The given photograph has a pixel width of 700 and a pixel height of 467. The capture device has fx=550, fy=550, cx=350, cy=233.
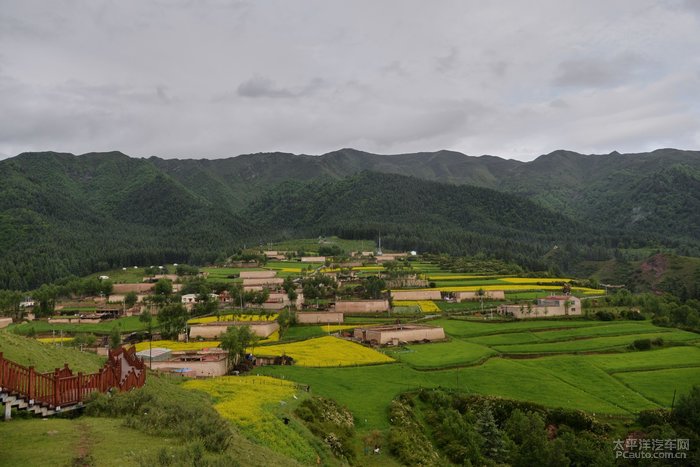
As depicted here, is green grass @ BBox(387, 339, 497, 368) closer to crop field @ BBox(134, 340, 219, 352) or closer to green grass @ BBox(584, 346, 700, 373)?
green grass @ BBox(584, 346, 700, 373)

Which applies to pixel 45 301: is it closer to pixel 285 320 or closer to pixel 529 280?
pixel 285 320

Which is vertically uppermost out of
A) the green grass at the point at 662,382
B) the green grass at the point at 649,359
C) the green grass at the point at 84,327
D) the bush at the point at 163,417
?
the bush at the point at 163,417

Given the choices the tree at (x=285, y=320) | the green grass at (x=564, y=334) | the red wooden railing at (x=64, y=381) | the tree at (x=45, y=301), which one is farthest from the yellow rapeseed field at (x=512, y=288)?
the red wooden railing at (x=64, y=381)

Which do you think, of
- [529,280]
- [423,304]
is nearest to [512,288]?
[529,280]

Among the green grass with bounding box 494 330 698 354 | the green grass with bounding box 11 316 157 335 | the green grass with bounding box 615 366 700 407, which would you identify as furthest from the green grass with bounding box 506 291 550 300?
the green grass with bounding box 11 316 157 335

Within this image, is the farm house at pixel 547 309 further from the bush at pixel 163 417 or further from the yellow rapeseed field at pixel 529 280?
the bush at pixel 163 417

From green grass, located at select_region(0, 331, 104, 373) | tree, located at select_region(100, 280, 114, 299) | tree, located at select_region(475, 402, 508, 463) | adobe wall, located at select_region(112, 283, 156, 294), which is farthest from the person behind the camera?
adobe wall, located at select_region(112, 283, 156, 294)
